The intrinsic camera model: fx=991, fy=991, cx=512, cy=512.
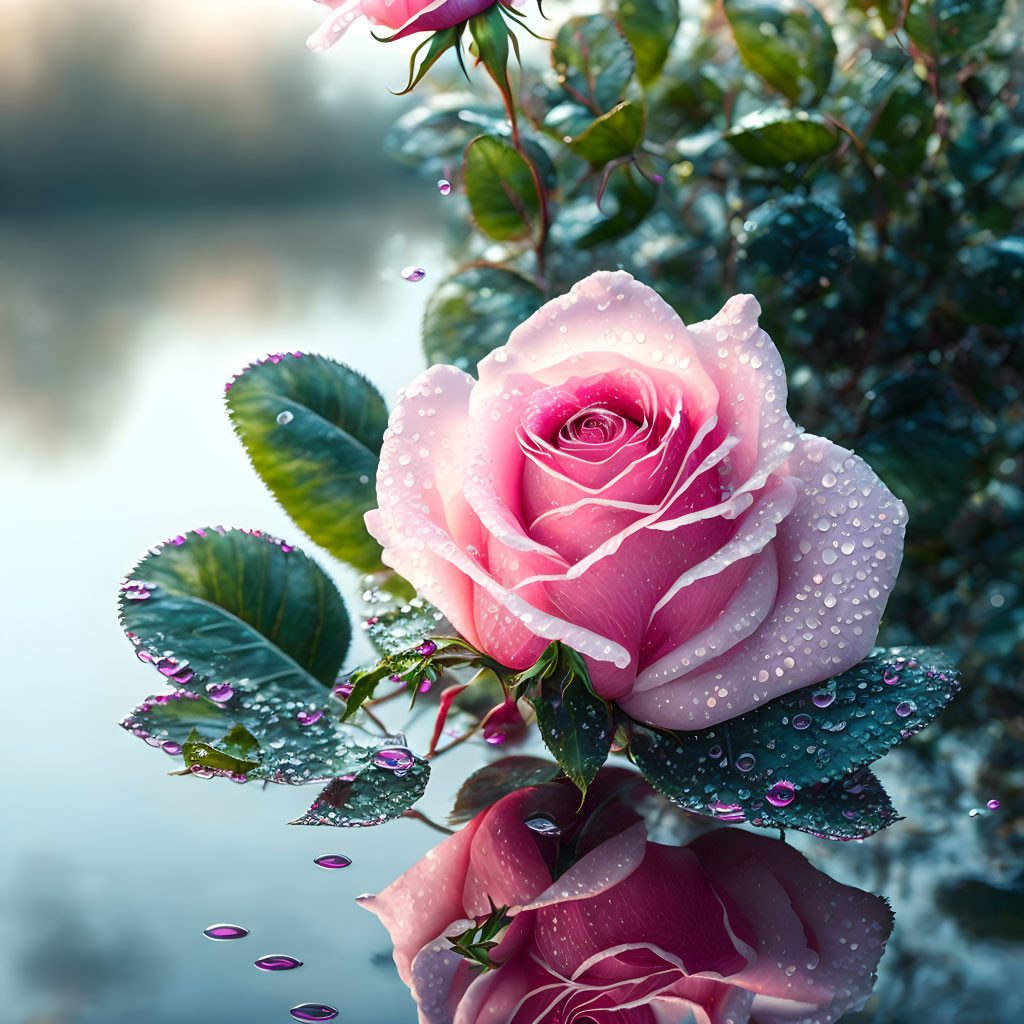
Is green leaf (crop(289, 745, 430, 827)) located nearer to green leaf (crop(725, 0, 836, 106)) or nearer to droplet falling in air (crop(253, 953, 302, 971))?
droplet falling in air (crop(253, 953, 302, 971))

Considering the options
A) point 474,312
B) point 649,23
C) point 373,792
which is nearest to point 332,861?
point 373,792

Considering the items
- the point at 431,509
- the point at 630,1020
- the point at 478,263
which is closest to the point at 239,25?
the point at 478,263

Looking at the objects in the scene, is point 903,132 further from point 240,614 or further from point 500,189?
point 240,614

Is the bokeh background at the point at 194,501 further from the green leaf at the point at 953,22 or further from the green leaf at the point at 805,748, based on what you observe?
the green leaf at the point at 953,22

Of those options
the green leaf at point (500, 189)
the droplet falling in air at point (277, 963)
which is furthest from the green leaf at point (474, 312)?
the droplet falling in air at point (277, 963)

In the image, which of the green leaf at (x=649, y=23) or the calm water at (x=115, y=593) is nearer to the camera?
the calm water at (x=115, y=593)
